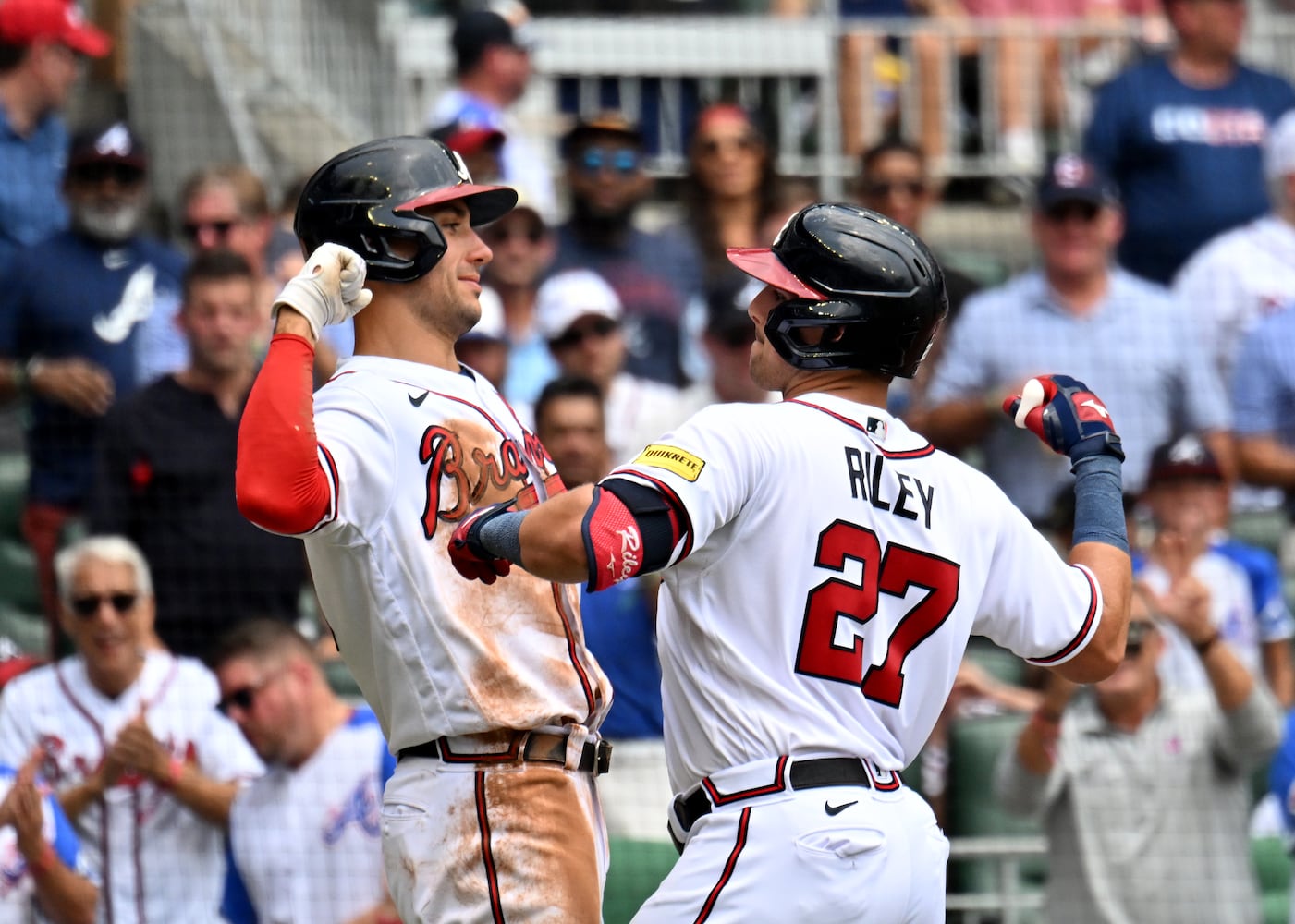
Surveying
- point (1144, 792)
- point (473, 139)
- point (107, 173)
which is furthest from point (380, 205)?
point (107, 173)

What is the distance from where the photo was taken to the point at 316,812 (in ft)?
18.1

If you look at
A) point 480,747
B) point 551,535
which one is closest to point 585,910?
point 480,747

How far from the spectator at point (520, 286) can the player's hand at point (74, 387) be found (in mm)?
1347

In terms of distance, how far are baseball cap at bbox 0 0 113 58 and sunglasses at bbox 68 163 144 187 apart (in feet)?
2.51

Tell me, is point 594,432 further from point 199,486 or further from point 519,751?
point 519,751

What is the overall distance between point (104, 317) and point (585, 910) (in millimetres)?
3976

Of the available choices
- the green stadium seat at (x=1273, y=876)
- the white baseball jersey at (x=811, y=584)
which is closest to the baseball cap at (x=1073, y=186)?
the green stadium seat at (x=1273, y=876)

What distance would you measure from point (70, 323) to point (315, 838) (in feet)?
7.34

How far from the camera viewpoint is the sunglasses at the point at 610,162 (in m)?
7.32

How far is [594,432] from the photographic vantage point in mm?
6062

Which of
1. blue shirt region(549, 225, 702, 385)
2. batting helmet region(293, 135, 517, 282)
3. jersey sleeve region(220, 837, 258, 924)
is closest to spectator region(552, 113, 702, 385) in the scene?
blue shirt region(549, 225, 702, 385)

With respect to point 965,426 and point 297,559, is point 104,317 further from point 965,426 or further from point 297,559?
point 965,426

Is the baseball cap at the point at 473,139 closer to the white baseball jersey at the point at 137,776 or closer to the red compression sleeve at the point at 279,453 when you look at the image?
the white baseball jersey at the point at 137,776

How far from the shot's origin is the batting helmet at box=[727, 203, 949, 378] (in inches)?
129
